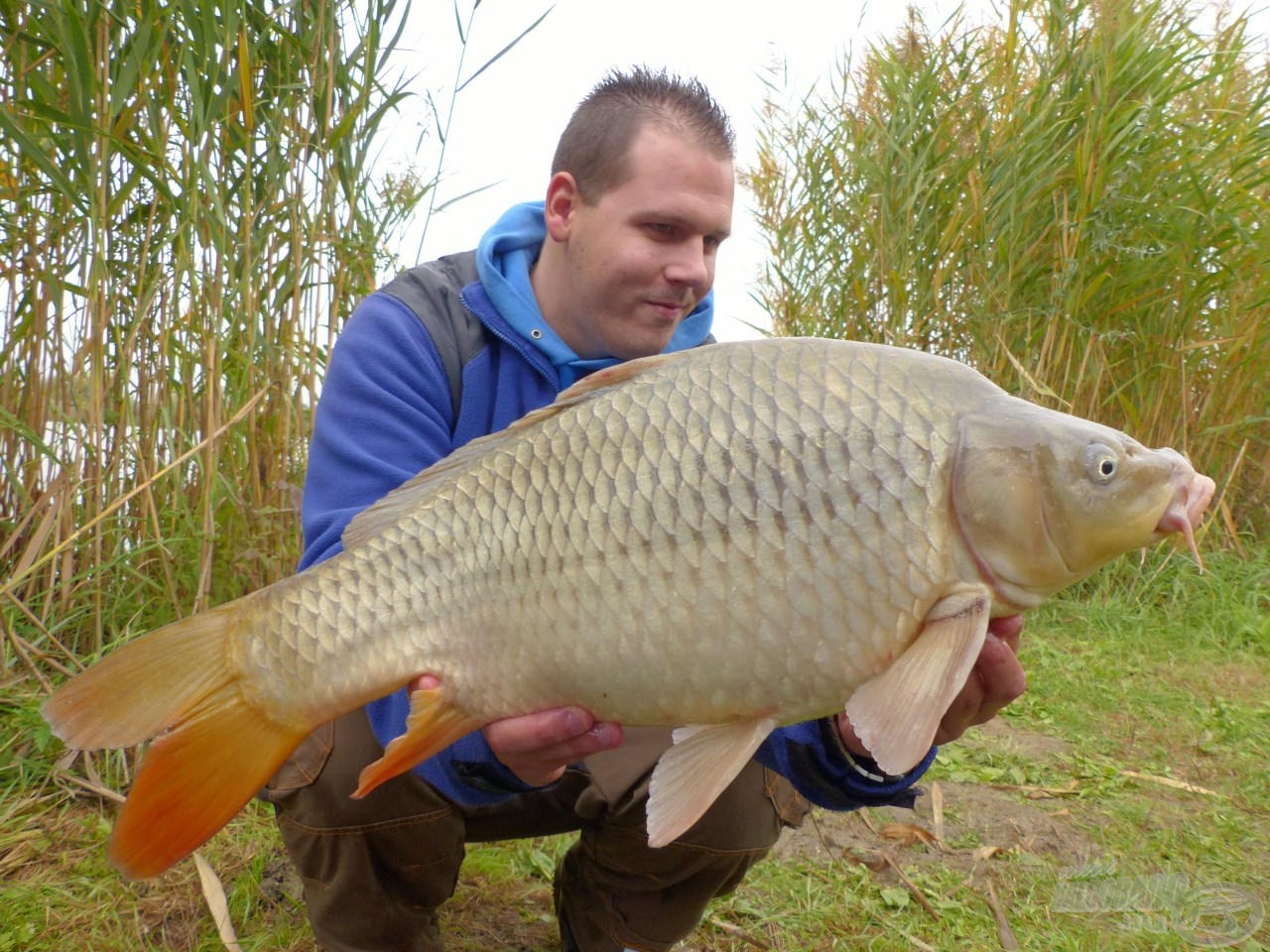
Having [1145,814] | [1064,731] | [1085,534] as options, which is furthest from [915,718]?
[1064,731]

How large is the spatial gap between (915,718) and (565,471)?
0.38 m

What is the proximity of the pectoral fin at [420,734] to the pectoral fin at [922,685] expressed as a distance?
0.39 m

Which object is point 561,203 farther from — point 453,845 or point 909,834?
point 909,834

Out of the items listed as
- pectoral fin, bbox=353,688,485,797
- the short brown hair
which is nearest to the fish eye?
pectoral fin, bbox=353,688,485,797

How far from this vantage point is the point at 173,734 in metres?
1.09

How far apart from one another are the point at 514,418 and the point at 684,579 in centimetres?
66

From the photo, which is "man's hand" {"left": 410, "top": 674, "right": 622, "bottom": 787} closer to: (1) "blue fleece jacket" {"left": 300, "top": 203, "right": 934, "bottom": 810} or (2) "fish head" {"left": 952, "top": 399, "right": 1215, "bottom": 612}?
(1) "blue fleece jacket" {"left": 300, "top": 203, "right": 934, "bottom": 810}

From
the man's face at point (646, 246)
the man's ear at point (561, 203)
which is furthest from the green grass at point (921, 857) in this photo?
the man's ear at point (561, 203)

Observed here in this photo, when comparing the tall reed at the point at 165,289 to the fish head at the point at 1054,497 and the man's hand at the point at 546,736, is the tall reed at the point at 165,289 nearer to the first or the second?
the man's hand at the point at 546,736

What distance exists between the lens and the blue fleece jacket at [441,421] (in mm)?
1395

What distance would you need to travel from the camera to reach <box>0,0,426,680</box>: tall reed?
190 centimetres

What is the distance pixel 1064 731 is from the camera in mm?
2664

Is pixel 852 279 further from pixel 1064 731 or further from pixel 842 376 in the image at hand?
pixel 842 376

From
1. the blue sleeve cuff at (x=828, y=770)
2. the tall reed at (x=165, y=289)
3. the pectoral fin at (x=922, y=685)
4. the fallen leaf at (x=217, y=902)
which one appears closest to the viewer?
the pectoral fin at (x=922, y=685)
